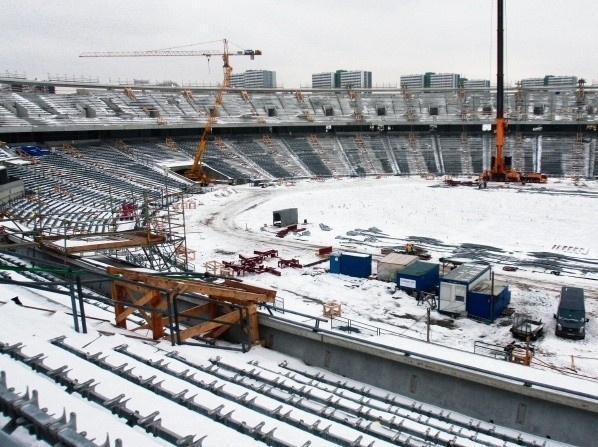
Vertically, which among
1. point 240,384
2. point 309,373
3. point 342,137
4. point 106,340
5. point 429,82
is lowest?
point 309,373

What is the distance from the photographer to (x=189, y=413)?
6.28m

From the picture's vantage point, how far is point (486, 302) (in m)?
16.9

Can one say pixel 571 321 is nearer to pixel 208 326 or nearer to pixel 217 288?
pixel 217 288

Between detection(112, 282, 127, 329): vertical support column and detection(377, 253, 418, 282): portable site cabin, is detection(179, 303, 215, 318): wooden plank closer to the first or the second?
detection(112, 282, 127, 329): vertical support column

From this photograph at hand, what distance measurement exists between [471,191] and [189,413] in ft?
133

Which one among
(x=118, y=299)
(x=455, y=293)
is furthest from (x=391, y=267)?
(x=118, y=299)

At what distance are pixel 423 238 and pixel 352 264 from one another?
7.52 m

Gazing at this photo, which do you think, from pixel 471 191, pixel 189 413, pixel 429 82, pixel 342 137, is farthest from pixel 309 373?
pixel 429 82

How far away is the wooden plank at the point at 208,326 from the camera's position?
11.3 meters

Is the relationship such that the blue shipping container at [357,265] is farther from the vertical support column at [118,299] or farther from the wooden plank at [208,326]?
the vertical support column at [118,299]

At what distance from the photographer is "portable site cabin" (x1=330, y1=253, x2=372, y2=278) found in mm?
21734

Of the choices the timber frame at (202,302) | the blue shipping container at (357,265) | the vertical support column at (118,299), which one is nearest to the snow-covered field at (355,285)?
the vertical support column at (118,299)

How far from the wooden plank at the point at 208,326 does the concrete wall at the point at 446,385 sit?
2.27 feet

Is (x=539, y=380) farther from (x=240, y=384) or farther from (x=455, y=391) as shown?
(x=240, y=384)
